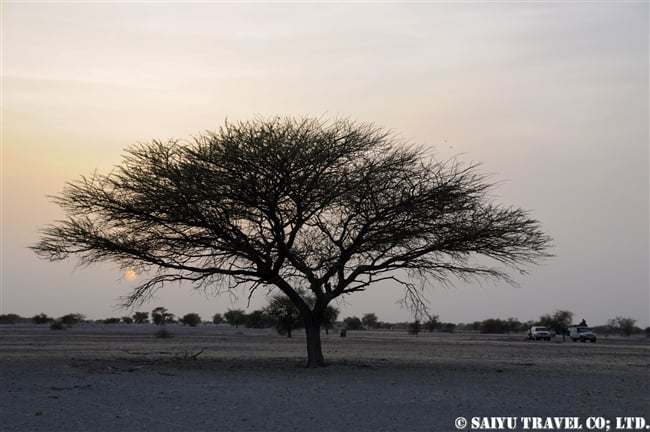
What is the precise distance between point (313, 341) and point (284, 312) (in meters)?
47.0

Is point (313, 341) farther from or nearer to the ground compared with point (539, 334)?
farther from the ground

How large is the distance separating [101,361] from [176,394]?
13.0 m

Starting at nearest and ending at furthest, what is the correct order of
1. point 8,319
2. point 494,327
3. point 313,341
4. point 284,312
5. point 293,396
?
1. point 293,396
2. point 313,341
3. point 284,312
4. point 494,327
5. point 8,319

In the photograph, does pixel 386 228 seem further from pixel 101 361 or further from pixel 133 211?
pixel 101 361

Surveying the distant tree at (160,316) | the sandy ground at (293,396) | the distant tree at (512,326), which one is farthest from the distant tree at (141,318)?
the sandy ground at (293,396)

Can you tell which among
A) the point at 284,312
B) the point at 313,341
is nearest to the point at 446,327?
the point at 284,312

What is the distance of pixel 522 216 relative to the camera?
26.2 m

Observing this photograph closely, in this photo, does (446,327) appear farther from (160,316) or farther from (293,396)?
(293,396)

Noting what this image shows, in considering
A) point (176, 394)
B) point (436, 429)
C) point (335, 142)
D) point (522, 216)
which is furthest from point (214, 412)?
point (522, 216)

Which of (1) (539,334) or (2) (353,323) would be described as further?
(2) (353,323)

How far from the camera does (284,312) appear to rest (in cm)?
7481

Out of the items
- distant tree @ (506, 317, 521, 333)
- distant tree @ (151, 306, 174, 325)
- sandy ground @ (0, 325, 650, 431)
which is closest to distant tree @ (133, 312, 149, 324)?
distant tree @ (151, 306, 174, 325)

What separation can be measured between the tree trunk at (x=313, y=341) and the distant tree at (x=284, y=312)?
43.0m

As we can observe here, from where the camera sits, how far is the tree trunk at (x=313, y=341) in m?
27.8
